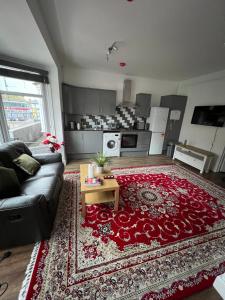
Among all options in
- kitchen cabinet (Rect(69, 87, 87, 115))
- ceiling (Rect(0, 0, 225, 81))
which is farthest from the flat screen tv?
kitchen cabinet (Rect(69, 87, 87, 115))

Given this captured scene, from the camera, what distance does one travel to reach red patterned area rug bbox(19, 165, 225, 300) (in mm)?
1114

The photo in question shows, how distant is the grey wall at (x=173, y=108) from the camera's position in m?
4.25

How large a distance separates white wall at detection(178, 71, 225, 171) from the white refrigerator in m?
0.78

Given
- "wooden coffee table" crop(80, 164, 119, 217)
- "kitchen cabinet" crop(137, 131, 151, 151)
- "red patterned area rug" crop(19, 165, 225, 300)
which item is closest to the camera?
"red patterned area rug" crop(19, 165, 225, 300)

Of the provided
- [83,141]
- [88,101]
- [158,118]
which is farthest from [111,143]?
[158,118]

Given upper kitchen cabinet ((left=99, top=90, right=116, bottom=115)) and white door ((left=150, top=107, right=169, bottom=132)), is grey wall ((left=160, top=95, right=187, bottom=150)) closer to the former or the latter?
white door ((left=150, top=107, right=169, bottom=132))

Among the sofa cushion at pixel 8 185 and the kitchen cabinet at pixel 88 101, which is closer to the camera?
the sofa cushion at pixel 8 185

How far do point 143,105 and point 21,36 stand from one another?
346 centimetres

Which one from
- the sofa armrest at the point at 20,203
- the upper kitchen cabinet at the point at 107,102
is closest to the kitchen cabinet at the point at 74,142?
→ the upper kitchen cabinet at the point at 107,102

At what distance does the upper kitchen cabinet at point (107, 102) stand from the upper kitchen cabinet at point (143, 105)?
854 mm

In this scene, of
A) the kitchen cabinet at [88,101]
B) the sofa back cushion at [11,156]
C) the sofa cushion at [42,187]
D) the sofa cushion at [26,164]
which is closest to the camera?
the sofa cushion at [42,187]

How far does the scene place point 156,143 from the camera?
14.9 feet

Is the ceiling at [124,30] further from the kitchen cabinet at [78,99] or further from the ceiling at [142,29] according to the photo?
the kitchen cabinet at [78,99]

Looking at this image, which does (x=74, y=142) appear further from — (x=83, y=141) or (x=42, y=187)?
(x=42, y=187)
